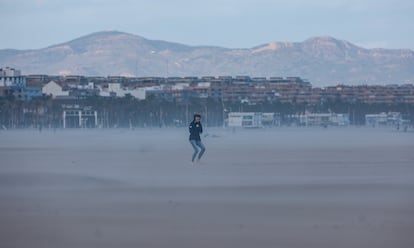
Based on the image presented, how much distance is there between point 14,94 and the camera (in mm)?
130750

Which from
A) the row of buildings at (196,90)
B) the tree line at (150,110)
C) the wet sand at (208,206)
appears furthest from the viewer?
the row of buildings at (196,90)

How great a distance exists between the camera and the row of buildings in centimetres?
14188

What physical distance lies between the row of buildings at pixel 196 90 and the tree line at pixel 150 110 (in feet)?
27.9

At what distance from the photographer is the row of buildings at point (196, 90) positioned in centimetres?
14188

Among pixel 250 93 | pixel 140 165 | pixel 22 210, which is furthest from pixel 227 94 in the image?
pixel 22 210

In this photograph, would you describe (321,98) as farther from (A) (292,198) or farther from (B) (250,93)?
(A) (292,198)

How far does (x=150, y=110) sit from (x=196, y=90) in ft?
131

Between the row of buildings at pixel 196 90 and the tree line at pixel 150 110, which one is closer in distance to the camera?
the tree line at pixel 150 110

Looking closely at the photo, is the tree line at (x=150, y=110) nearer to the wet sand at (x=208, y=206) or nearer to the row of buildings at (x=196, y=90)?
the row of buildings at (x=196, y=90)

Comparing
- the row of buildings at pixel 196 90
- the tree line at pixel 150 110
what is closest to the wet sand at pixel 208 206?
the tree line at pixel 150 110

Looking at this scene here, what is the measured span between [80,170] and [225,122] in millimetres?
101584

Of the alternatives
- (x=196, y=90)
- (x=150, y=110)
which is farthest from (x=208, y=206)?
(x=196, y=90)

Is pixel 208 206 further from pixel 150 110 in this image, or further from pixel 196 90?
pixel 196 90

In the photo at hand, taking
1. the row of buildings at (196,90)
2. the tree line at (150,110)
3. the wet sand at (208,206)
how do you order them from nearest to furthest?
the wet sand at (208,206)
the tree line at (150,110)
the row of buildings at (196,90)
